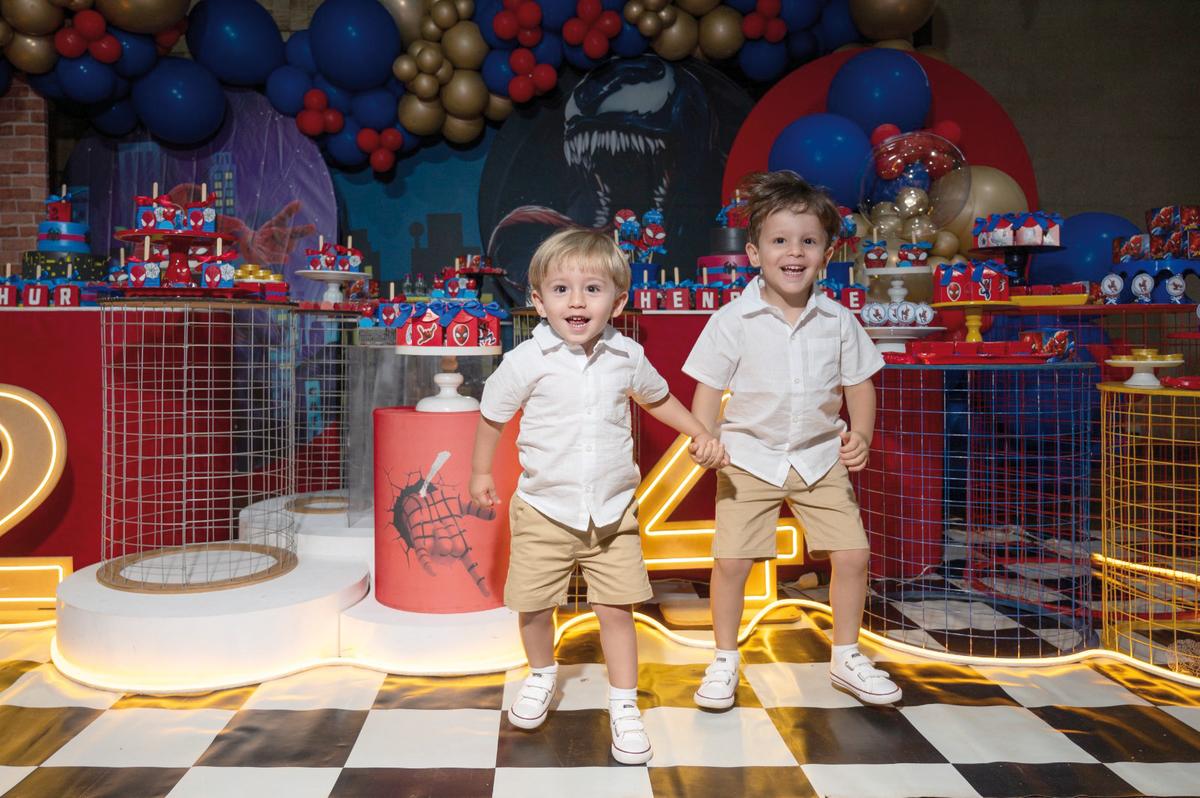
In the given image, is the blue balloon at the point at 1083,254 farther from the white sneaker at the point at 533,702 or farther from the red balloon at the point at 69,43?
the red balloon at the point at 69,43

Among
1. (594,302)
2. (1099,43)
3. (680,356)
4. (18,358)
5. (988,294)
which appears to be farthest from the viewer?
(1099,43)

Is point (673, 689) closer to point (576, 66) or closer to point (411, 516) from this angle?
point (411, 516)

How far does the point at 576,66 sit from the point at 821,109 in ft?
4.76

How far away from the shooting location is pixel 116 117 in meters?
5.47

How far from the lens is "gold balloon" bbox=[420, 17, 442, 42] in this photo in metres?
5.36

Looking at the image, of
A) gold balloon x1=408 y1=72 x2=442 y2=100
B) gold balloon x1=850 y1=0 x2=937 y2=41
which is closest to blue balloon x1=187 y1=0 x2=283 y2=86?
gold balloon x1=408 y1=72 x2=442 y2=100

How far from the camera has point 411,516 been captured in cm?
265

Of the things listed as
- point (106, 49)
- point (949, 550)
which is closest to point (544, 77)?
point (106, 49)

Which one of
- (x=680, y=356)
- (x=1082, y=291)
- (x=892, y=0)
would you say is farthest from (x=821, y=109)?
(x=680, y=356)

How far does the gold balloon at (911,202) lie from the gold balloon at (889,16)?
85.5 inches

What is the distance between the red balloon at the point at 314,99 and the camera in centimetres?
535

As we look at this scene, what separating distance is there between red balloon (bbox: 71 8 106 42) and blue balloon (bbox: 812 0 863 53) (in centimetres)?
396

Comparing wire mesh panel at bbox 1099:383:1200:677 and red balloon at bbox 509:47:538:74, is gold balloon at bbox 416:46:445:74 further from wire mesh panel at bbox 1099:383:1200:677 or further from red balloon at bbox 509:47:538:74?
wire mesh panel at bbox 1099:383:1200:677

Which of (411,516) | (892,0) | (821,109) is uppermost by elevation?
(892,0)
